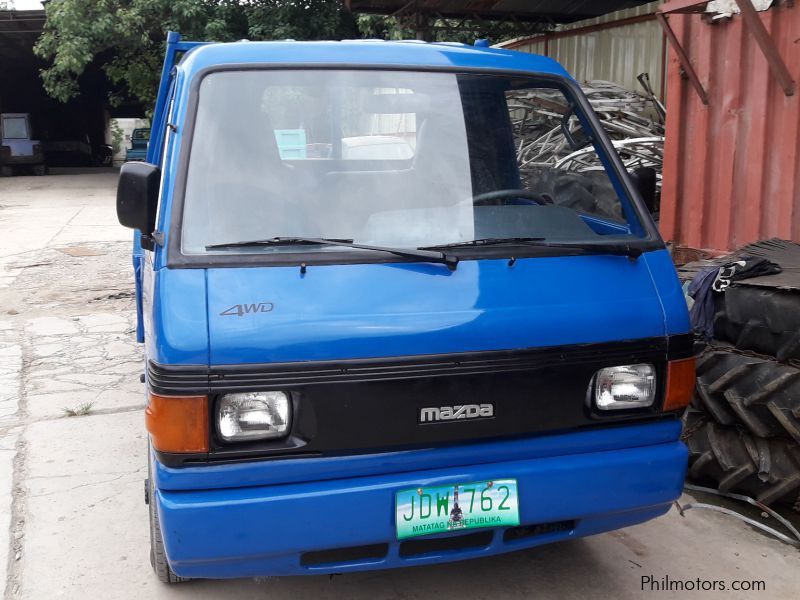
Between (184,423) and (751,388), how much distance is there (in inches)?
99.7

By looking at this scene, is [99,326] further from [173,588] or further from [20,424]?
[173,588]

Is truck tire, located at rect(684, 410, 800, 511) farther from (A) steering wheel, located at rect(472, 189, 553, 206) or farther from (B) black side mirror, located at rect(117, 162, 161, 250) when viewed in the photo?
(B) black side mirror, located at rect(117, 162, 161, 250)

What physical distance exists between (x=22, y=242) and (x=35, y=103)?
2715cm

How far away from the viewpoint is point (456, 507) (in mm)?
2467

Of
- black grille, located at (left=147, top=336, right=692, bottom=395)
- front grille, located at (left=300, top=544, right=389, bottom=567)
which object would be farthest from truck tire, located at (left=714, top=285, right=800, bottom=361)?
front grille, located at (left=300, top=544, right=389, bottom=567)

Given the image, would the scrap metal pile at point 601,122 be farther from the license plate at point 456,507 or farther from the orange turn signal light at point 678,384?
the license plate at point 456,507

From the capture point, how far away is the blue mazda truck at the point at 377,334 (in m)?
2.35

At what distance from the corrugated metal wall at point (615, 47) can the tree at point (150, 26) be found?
6.91 metres

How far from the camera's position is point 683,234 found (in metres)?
A: 5.64

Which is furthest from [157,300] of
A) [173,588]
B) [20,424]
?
[20,424]

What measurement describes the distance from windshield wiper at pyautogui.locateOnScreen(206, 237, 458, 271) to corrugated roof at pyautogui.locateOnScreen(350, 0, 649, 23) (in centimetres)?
703

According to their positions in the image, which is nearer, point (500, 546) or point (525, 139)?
point (500, 546)

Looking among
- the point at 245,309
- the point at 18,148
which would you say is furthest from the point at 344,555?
the point at 18,148

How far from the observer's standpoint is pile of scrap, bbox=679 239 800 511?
344 centimetres
